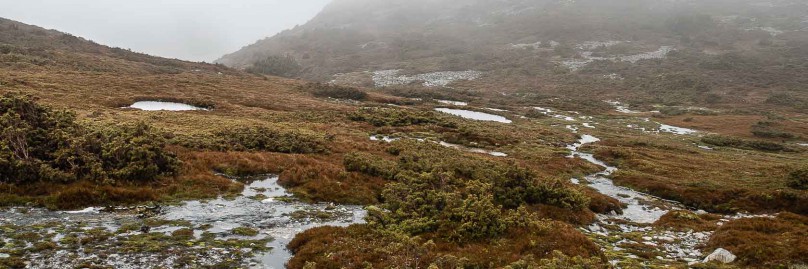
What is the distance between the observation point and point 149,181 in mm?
22641

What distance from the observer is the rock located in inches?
662

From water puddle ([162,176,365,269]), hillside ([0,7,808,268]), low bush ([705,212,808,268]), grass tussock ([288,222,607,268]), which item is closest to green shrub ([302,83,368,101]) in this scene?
hillside ([0,7,808,268])

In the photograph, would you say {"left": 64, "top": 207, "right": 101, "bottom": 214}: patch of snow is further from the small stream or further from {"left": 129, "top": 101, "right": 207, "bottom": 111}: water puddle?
{"left": 129, "top": 101, "right": 207, "bottom": 111}: water puddle

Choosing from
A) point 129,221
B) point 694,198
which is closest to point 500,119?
point 694,198

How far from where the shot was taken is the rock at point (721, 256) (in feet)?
55.2

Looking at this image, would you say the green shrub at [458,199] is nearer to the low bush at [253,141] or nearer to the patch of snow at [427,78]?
the low bush at [253,141]

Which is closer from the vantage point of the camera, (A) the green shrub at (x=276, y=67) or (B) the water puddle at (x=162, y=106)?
(B) the water puddle at (x=162, y=106)

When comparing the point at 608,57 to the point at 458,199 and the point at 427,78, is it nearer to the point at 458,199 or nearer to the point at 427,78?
the point at 427,78

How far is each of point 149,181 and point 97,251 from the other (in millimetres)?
8015

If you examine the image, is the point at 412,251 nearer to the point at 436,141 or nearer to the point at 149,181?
the point at 149,181

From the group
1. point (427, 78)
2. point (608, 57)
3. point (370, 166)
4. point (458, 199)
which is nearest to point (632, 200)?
point (458, 199)

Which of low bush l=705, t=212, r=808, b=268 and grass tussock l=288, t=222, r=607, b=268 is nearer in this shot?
grass tussock l=288, t=222, r=607, b=268

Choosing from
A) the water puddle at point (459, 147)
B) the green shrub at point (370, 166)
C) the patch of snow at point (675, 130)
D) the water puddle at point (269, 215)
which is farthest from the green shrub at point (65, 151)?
the patch of snow at point (675, 130)

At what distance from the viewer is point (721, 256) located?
1703 cm
